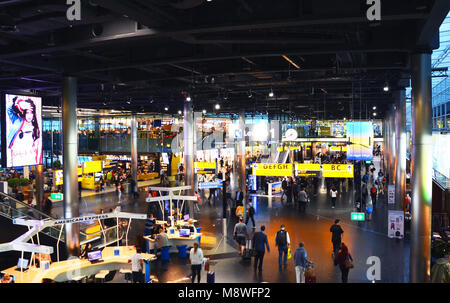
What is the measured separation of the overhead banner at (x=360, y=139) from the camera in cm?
1708

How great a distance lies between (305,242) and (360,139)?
596 cm

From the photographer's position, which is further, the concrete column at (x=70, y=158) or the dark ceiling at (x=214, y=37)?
the concrete column at (x=70, y=158)

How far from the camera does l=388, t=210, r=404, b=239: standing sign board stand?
14070 millimetres

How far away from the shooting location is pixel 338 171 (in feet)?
63.1


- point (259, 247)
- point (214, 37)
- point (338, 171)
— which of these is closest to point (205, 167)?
point (338, 171)

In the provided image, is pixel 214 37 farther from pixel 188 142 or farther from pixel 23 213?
pixel 188 142

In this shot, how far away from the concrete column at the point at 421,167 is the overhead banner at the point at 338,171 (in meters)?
10.0

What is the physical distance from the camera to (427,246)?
879 centimetres

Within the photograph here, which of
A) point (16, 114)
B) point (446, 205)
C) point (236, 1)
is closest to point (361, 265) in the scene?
point (446, 205)

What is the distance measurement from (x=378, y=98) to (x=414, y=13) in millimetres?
18605

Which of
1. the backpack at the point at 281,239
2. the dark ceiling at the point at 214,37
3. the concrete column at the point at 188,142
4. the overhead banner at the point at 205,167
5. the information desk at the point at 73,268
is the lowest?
the information desk at the point at 73,268

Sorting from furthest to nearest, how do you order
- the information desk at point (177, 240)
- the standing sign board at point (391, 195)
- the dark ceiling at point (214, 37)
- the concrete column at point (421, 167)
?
the standing sign board at point (391, 195) → the information desk at point (177, 240) → the concrete column at point (421, 167) → the dark ceiling at point (214, 37)

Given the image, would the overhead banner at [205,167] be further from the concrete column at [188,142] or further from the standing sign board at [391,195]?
the standing sign board at [391,195]

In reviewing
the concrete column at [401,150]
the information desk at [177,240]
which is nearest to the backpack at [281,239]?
the information desk at [177,240]
